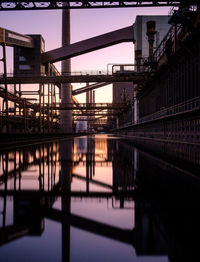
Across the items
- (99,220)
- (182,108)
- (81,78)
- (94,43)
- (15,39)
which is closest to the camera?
(99,220)

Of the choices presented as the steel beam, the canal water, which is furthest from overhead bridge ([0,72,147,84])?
the canal water

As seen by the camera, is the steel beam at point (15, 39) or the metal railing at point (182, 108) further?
the steel beam at point (15, 39)

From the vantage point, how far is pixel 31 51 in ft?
186

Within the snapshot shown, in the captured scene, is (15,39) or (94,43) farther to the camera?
(94,43)

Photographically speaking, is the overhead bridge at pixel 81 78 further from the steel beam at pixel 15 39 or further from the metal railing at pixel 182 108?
the steel beam at pixel 15 39

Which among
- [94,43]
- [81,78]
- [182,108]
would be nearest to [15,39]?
[81,78]

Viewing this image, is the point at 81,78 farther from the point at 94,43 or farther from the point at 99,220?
the point at 99,220

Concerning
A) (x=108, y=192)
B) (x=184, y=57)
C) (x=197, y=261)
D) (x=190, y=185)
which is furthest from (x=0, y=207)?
(x=184, y=57)

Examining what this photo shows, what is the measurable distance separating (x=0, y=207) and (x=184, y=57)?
79.0 feet

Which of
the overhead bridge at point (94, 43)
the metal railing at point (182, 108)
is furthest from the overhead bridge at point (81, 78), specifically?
the overhead bridge at point (94, 43)

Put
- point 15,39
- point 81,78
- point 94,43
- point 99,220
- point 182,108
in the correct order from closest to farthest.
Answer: point 99,220 < point 182,108 < point 81,78 < point 15,39 < point 94,43

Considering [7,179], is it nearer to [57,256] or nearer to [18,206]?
[18,206]

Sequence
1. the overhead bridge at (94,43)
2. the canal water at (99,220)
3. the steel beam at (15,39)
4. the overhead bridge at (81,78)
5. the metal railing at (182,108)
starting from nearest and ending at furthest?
1. the canal water at (99,220)
2. the metal railing at (182,108)
3. the overhead bridge at (81,78)
4. the steel beam at (15,39)
5. the overhead bridge at (94,43)

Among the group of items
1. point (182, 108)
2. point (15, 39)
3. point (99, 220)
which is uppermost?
point (15, 39)
